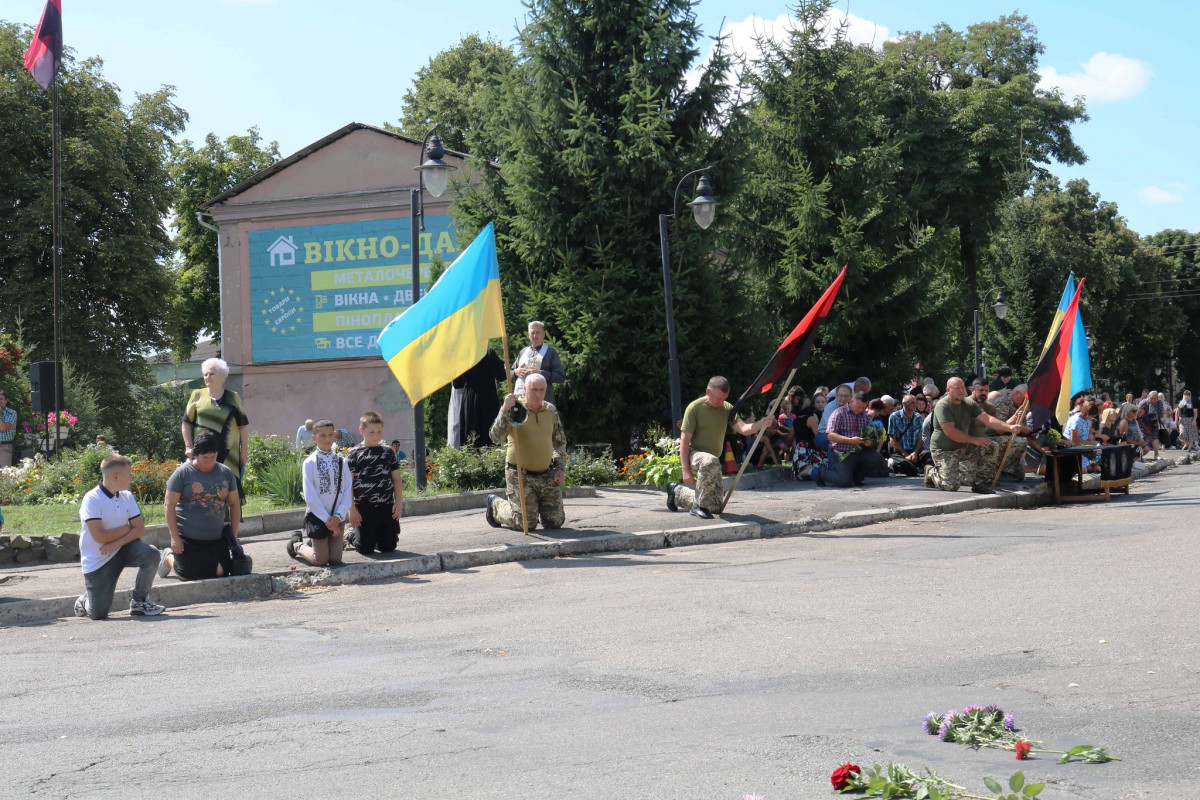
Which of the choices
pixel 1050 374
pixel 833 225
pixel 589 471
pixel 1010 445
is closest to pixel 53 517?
pixel 589 471

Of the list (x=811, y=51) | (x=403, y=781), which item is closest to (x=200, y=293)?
(x=811, y=51)

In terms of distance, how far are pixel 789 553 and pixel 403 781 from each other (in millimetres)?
7238

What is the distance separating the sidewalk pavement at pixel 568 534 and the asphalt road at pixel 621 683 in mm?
505

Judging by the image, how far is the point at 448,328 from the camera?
1223 centimetres

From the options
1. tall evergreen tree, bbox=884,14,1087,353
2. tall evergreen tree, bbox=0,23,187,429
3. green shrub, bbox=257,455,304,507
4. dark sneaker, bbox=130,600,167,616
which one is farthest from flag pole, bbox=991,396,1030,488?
tall evergreen tree, bbox=0,23,187,429

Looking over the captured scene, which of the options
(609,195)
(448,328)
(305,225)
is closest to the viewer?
(448,328)

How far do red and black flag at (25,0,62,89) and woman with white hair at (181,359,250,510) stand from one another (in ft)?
39.9

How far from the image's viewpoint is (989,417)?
53.3 feet

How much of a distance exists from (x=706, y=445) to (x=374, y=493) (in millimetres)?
4188

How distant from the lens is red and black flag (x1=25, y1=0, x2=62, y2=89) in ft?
67.2

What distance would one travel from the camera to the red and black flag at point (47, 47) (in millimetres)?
20484

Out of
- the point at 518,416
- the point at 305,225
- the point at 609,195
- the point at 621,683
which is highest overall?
the point at 305,225

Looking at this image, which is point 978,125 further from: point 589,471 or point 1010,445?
point 589,471

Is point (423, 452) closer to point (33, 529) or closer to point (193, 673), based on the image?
point (33, 529)
